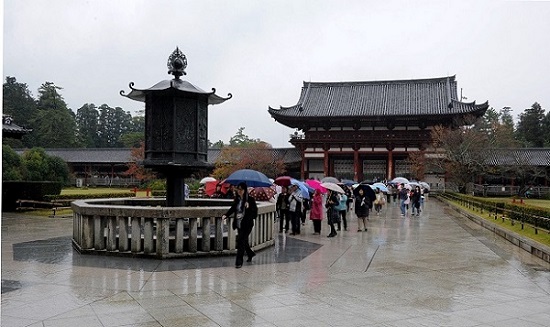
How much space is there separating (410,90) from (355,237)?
4104cm


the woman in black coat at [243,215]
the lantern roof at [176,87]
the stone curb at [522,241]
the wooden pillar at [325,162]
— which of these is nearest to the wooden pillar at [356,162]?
the wooden pillar at [325,162]

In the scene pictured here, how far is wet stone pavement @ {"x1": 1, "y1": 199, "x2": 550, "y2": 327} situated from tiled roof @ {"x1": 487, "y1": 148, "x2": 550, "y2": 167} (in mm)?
35987

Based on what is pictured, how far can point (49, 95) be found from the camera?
84625mm

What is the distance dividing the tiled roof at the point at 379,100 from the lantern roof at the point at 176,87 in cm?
3772

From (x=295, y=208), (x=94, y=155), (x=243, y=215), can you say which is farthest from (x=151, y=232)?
(x=94, y=155)

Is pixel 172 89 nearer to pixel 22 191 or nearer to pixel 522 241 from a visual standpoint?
pixel 522 241

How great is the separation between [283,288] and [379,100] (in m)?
46.3

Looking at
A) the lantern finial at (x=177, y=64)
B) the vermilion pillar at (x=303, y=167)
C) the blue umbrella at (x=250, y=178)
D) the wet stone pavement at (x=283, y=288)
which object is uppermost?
the lantern finial at (x=177, y=64)

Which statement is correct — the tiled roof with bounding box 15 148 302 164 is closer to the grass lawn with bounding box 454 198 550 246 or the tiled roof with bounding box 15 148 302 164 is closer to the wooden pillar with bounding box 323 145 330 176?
the wooden pillar with bounding box 323 145 330 176

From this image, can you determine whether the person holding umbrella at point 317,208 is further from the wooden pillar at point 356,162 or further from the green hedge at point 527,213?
the wooden pillar at point 356,162

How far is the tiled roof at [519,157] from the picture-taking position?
44.2 metres

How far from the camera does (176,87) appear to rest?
10531 millimetres

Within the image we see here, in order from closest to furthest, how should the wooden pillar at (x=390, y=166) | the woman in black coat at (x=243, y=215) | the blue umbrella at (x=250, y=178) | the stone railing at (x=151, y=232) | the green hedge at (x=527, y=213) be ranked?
the woman in black coat at (x=243, y=215), the stone railing at (x=151, y=232), the blue umbrella at (x=250, y=178), the green hedge at (x=527, y=213), the wooden pillar at (x=390, y=166)

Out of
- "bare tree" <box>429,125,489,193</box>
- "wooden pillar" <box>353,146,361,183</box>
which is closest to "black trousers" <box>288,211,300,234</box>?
"bare tree" <box>429,125,489,193</box>
